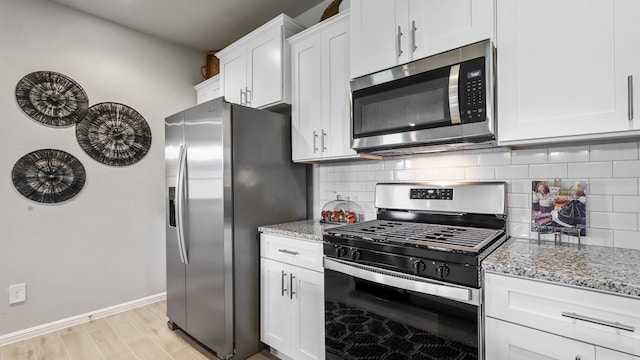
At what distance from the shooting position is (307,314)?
1.84 metres

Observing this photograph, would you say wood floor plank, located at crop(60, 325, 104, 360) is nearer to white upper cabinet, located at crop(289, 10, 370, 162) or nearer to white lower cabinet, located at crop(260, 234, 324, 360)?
white lower cabinet, located at crop(260, 234, 324, 360)

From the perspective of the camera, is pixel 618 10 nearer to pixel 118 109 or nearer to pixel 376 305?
pixel 376 305

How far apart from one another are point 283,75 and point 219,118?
646 millimetres

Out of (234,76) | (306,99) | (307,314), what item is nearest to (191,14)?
(234,76)

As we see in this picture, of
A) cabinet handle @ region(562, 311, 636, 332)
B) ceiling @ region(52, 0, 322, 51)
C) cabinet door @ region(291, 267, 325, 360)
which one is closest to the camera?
cabinet handle @ region(562, 311, 636, 332)

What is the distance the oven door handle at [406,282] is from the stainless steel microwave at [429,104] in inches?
27.7

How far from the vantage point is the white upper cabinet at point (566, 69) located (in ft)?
3.71

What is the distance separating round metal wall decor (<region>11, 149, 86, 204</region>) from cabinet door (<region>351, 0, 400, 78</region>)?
256cm

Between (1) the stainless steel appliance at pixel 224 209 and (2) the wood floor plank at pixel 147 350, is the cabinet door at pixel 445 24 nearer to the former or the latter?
(1) the stainless steel appliance at pixel 224 209

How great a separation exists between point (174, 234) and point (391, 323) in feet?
6.00

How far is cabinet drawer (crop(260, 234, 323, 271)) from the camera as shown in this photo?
5.95 ft

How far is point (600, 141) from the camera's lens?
138 cm

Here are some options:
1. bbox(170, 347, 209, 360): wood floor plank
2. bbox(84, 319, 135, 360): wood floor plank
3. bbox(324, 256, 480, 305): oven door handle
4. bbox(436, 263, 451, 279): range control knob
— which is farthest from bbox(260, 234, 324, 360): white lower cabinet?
bbox(84, 319, 135, 360): wood floor plank

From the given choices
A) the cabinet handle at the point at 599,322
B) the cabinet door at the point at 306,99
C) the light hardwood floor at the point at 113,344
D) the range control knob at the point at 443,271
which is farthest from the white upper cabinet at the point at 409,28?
the light hardwood floor at the point at 113,344
